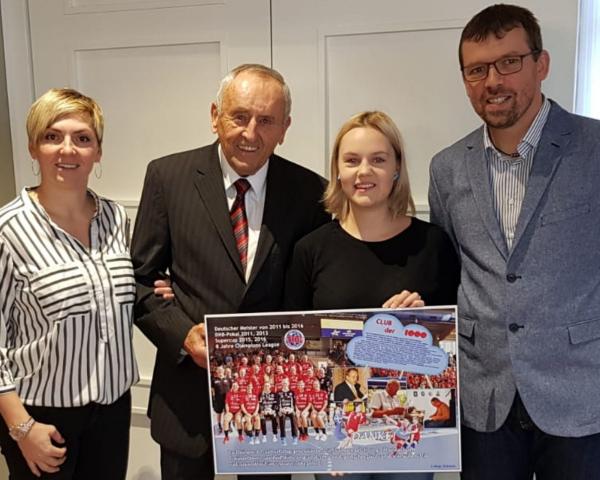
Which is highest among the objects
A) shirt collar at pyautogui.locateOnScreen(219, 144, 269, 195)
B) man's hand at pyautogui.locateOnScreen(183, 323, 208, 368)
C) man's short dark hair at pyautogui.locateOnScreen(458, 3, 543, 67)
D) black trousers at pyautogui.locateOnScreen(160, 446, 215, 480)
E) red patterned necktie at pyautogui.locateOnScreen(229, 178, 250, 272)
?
man's short dark hair at pyautogui.locateOnScreen(458, 3, 543, 67)

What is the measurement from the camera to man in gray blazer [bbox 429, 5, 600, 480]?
1.33m

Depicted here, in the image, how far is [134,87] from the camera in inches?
85.5

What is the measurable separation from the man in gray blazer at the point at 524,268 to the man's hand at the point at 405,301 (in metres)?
0.14

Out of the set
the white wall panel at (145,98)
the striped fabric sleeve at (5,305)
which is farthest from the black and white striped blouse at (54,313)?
the white wall panel at (145,98)

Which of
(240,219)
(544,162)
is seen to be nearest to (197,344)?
(240,219)

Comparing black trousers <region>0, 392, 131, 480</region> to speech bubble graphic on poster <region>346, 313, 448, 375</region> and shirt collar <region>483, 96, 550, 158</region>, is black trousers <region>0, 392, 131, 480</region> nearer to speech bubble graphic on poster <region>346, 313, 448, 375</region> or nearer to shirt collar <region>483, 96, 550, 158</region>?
speech bubble graphic on poster <region>346, 313, 448, 375</region>

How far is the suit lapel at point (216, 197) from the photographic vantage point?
1.46 m

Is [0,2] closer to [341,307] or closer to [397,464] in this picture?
[341,307]

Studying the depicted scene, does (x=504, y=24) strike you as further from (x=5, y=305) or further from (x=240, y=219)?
(x=5, y=305)

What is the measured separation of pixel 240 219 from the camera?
1521 millimetres

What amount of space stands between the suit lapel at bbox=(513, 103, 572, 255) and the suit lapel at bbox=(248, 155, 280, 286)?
0.56m

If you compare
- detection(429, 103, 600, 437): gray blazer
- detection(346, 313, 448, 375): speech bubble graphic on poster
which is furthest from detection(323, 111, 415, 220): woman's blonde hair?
detection(346, 313, 448, 375): speech bubble graphic on poster

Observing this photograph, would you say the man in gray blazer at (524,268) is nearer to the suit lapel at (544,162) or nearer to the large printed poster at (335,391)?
the suit lapel at (544,162)

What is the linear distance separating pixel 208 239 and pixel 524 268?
73cm
